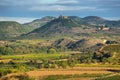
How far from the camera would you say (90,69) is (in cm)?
17200

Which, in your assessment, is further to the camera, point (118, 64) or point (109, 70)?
point (118, 64)

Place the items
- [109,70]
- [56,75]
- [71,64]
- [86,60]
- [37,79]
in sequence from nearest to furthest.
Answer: [37,79] → [56,75] → [109,70] → [71,64] → [86,60]

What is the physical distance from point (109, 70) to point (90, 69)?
9890mm

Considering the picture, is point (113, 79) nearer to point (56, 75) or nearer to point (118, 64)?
point (56, 75)

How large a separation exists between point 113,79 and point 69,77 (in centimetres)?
2242

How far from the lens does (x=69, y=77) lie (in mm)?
147875

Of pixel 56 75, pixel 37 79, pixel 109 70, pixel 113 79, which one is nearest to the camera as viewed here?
pixel 113 79

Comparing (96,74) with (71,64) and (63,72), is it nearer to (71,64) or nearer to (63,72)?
(63,72)

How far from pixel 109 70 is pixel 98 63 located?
26.3 metres

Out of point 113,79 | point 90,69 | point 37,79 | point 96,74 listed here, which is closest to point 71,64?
point 90,69

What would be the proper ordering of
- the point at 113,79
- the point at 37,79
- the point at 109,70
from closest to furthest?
1. the point at 113,79
2. the point at 37,79
3. the point at 109,70

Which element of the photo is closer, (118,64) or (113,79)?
(113,79)

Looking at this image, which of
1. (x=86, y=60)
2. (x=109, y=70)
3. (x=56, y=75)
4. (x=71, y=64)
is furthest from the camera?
(x=86, y=60)

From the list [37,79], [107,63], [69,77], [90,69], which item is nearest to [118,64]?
[107,63]
